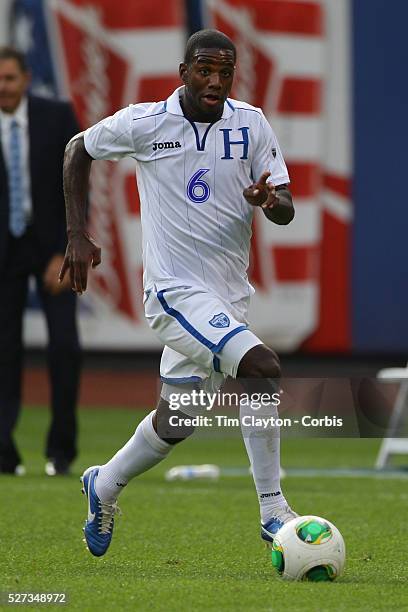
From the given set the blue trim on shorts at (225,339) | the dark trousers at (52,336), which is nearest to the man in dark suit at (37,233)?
the dark trousers at (52,336)

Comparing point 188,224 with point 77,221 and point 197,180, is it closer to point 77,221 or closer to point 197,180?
point 197,180

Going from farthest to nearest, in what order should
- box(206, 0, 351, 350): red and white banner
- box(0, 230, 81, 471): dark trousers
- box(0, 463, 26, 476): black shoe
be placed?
box(206, 0, 351, 350): red and white banner, box(0, 463, 26, 476): black shoe, box(0, 230, 81, 471): dark trousers

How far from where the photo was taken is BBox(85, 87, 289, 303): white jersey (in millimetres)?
6184

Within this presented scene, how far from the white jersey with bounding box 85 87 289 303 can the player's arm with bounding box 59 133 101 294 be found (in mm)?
124

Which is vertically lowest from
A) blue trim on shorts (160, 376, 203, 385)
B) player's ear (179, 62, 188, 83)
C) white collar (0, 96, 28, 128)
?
white collar (0, 96, 28, 128)

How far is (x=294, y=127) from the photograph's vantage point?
1533 cm

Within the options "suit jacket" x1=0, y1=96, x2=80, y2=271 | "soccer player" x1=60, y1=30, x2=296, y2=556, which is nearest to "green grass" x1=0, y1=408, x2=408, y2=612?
→ "soccer player" x1=60, y1=30, x2=296, y2=556

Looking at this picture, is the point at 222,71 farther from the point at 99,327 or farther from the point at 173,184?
the point at 99,327

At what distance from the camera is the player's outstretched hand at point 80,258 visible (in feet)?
19.7

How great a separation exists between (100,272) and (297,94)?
8.52ft

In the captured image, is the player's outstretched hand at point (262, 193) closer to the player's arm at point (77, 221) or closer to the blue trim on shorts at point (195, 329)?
the blue trim on shorts at point (195, 329)

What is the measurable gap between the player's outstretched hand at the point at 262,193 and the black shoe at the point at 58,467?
179 inches

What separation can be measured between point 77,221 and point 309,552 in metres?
1.58

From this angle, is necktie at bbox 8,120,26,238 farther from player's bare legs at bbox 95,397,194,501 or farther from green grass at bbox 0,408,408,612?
player's bare legs at bbox 95,397,194,501
